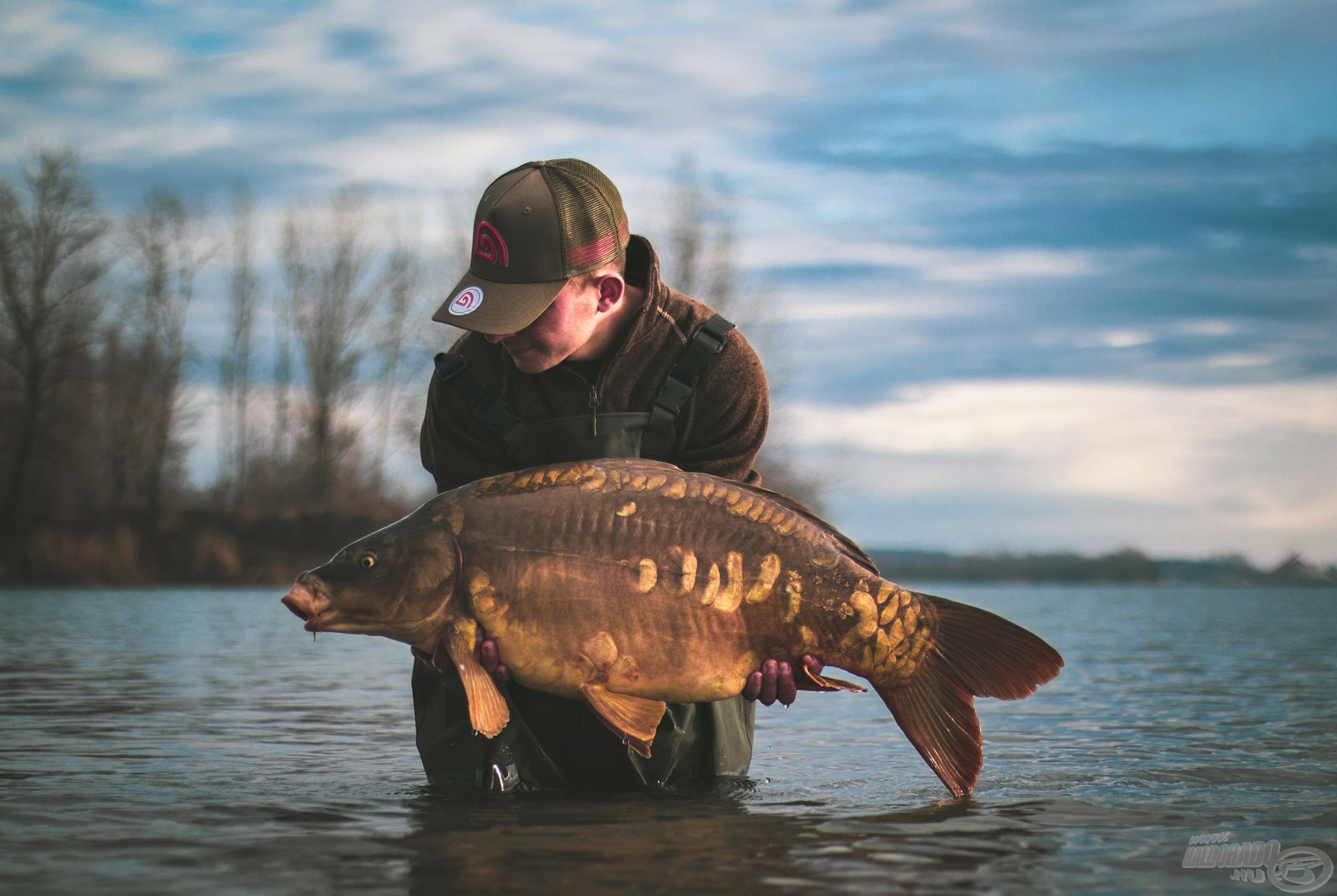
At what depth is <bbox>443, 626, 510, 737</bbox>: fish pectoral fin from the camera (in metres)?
3.99

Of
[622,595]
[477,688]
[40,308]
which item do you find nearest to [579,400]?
[622,595]

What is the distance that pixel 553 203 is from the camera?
4512mm

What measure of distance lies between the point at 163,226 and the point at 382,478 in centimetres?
904

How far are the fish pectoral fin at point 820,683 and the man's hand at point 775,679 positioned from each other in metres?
0.02

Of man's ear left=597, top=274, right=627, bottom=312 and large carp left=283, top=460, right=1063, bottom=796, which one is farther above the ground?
man's ear left=597, top=274, right=627, bottom=312

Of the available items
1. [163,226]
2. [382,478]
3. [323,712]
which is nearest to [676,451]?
[323,712]

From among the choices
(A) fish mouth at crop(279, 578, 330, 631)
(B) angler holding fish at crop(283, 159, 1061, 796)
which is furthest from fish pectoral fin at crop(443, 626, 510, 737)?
Result: (A) fish mouth at crop(279, 578, 330, 631)

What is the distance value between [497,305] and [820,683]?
1.48 m

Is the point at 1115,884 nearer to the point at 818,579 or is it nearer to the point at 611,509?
the point at 818,579

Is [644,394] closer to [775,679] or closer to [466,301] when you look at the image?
[466,301]

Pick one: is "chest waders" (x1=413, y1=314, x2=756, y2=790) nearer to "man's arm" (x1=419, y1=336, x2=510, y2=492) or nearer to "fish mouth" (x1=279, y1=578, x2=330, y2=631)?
"man's arm" (x1=419, y1=336, x2=510, y2=492)

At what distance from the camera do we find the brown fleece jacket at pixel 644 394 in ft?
15.7

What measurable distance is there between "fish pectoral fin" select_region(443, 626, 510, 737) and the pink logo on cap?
118 centimetres

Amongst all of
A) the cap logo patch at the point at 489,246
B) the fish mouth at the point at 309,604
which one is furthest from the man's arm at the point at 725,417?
the fish mouth at the point at 309,604
